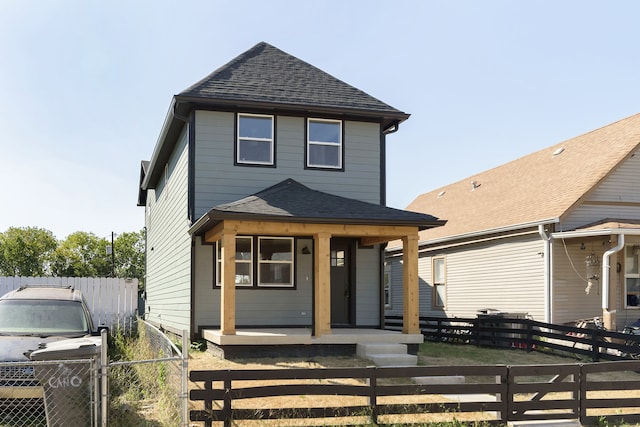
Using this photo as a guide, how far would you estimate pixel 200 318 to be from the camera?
46.3 ft

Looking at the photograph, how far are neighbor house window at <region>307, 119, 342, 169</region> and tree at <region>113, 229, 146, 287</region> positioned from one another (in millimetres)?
45555

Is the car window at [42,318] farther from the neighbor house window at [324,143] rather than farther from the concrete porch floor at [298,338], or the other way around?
the neighbor house window at [324,143]

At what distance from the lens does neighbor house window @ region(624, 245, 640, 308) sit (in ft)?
55.0

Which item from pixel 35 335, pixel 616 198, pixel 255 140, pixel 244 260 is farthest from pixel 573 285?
pixel 35 335

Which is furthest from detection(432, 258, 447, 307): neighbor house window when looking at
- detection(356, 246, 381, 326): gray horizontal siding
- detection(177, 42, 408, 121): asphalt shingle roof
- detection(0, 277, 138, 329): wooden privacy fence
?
detection(0, 277, 138, 329): wooden privacy fence

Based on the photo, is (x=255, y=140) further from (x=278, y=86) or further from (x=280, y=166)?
(x=278, y=86)

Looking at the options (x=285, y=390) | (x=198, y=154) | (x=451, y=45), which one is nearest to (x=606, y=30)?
(x=451, y=45)

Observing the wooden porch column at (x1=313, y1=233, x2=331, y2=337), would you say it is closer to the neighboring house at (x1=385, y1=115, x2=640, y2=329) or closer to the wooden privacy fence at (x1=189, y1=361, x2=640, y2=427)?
the wooden privacy fence at (x1=189, y1=361, x2=640, y2=427)

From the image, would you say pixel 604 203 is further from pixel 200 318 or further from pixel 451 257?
pixel 200 318

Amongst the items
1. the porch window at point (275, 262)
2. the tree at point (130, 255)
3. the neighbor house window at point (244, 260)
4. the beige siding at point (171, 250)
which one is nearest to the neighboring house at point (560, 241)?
the porch window at point (275, 262)

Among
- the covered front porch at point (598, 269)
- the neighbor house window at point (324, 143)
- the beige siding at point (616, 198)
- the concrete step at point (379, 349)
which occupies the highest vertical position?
the neighbor house window at point (324, 143)

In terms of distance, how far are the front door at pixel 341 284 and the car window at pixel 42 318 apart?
6.56 m

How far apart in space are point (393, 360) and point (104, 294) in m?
10.0

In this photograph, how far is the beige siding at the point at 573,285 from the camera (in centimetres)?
1639
